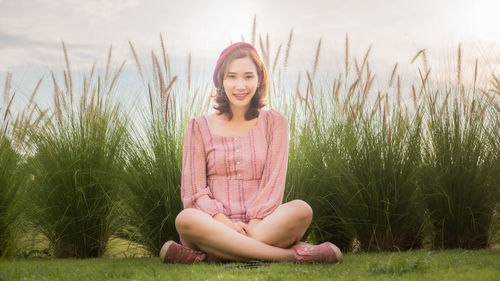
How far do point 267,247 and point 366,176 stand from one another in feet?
3.55

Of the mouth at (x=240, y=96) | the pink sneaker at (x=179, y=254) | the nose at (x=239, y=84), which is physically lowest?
the pink sneaker at (x=179, y=254)

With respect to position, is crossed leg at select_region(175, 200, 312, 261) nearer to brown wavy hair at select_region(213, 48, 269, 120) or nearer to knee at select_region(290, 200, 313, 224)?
knee at select_region(290, 200, 313, 224)

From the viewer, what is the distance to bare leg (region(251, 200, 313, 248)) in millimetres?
2756

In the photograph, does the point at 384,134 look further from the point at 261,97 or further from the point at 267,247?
the point at 267,247

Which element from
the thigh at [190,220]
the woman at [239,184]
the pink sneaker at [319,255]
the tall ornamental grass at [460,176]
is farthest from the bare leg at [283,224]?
the tall ornamental grass at [460,176]

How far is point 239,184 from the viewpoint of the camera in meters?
3.05

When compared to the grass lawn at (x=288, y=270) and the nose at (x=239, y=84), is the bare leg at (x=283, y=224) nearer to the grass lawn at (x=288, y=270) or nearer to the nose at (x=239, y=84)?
the grass lawn at (x=288, y=270)

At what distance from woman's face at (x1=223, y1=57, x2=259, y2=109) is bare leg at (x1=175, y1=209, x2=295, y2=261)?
0.75 metres

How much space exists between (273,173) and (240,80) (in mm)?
588

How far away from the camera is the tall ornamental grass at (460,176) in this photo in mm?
3547

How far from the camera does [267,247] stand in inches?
108

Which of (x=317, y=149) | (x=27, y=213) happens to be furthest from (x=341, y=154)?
(x=27, y=213)

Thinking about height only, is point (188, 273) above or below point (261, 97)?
below

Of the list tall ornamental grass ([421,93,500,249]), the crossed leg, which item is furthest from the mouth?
tall ornamental grass ([421,93,500,249])
